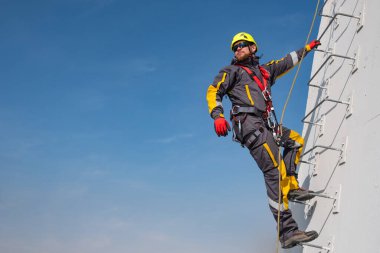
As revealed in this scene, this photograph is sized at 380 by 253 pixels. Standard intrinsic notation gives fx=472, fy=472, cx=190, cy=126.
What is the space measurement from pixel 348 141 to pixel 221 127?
1.24 metres

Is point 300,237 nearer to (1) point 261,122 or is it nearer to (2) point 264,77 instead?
(1) point 261,122

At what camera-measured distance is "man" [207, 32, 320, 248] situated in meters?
4.79

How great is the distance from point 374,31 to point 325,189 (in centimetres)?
157

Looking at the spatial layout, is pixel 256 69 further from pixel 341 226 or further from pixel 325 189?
pixel 341 226

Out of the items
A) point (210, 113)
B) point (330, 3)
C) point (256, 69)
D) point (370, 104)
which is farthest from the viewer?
point (330, 3)

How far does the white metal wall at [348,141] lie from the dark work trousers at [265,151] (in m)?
0.37

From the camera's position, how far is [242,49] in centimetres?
555

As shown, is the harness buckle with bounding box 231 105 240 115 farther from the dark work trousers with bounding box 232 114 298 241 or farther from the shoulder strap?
the shoulder strap

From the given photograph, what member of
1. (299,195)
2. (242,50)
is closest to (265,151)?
(299,195)

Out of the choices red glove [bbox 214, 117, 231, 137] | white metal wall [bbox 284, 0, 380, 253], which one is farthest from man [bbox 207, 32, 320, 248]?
white metal wall [bbox 284, 0, 380, 253]

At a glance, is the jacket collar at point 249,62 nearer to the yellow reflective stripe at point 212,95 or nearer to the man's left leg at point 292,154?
the yellow reflective stripe at point 212,95

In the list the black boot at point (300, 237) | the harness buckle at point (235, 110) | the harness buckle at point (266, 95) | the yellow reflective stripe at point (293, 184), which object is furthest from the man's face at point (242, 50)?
the black boot at point (300, 237)

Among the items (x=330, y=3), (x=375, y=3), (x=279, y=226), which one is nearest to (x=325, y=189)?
(x=279, y=226)

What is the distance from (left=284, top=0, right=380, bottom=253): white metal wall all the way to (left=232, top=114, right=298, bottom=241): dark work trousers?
14.5 inches
